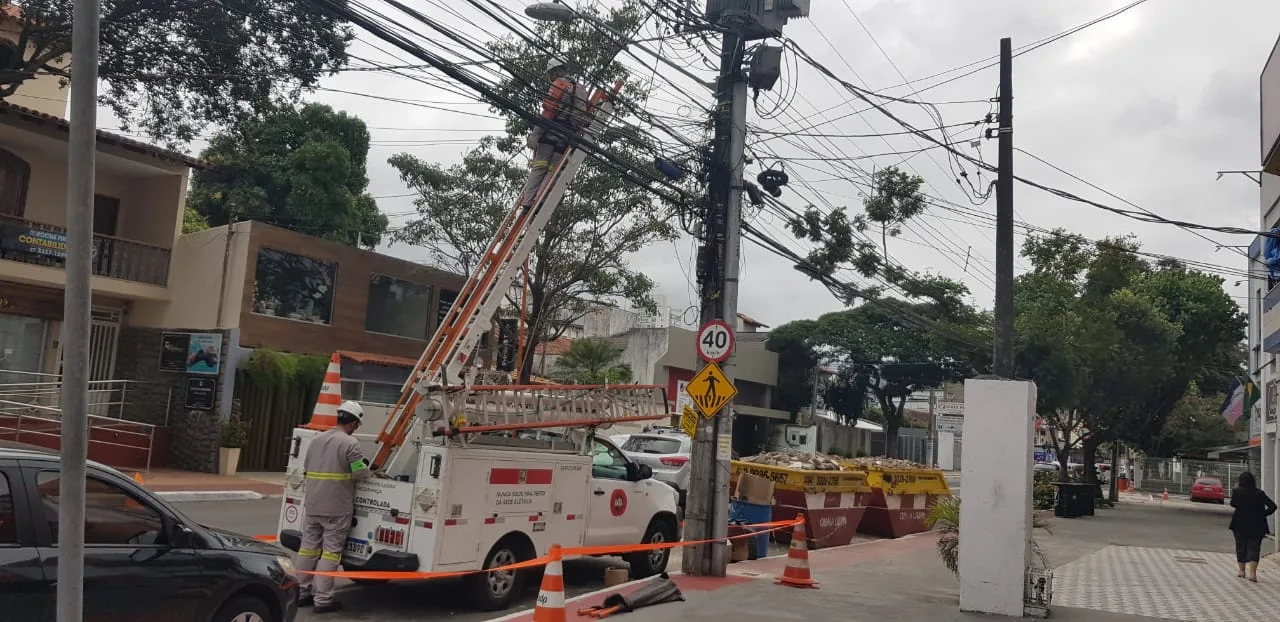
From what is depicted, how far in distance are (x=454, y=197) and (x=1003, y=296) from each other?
16271mm

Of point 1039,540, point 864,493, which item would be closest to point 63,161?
point 864,493

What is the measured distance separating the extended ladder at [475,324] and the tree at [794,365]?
124ft

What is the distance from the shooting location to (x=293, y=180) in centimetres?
3083

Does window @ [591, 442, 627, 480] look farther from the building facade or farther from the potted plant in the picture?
the building facade

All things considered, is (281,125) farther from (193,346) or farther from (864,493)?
(864,493)

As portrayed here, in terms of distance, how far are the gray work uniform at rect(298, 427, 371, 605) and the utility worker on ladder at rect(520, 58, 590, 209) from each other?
3.91m

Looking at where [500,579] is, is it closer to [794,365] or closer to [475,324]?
[475,324]

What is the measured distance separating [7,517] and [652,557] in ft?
24.5

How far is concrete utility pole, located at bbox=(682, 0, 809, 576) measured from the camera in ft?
38.7

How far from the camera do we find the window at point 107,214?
22828 millimetres

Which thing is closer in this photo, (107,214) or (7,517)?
(7,517)

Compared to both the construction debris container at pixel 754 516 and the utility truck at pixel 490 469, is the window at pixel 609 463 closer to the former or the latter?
the utility truck at pixel 490 469

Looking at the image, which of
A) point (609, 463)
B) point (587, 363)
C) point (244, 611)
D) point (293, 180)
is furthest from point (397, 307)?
point (244, 611)

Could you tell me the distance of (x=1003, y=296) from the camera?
35.1ft
